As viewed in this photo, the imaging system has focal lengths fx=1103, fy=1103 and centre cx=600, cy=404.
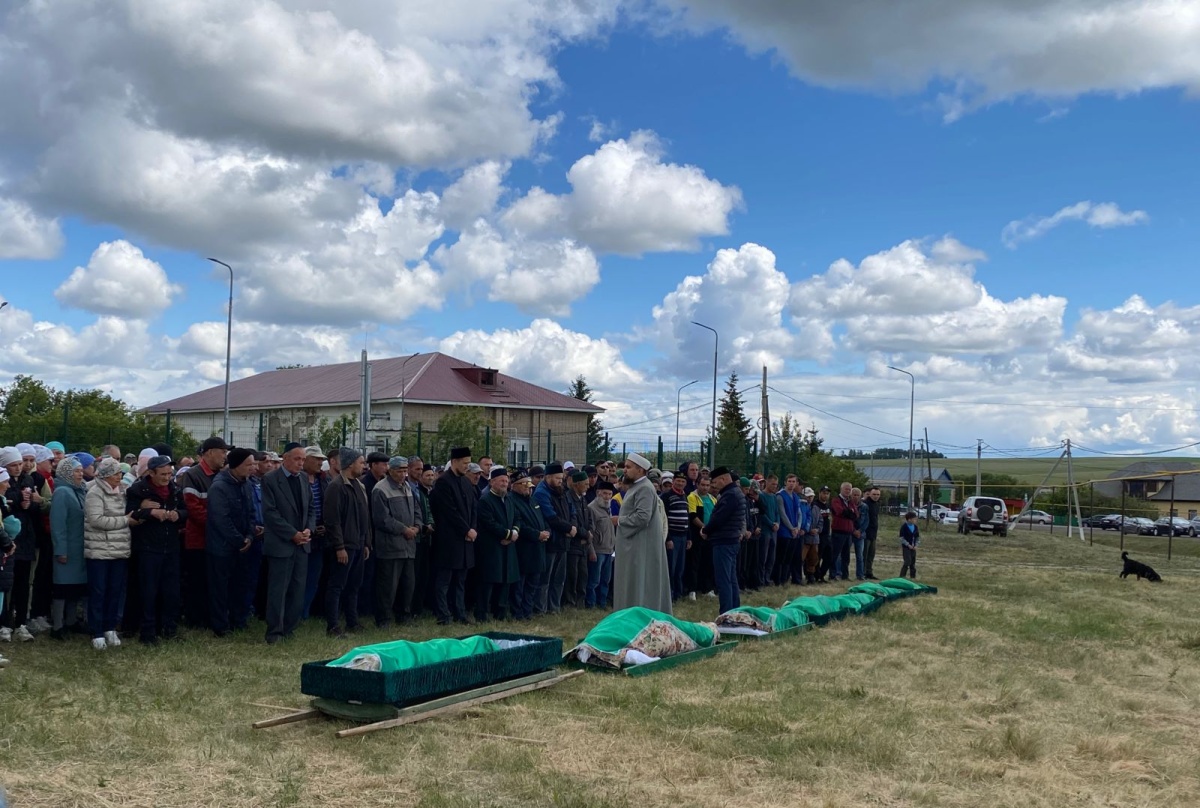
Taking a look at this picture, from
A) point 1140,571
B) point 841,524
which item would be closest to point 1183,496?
point 1140,571

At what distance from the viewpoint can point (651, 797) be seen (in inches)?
223

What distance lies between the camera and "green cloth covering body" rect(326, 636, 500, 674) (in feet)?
23.4

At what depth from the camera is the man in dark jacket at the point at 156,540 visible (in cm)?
934

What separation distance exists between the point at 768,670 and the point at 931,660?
6.51 ft

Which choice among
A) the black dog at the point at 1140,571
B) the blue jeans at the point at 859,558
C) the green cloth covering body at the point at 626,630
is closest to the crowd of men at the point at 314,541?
the green cloth covering body at the point at 626,630

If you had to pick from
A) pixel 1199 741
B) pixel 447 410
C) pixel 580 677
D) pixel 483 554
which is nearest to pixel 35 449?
pixel 483 554

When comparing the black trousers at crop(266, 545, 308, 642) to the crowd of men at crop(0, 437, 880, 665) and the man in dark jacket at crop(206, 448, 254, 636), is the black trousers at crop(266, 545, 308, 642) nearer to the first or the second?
the crowd of men at crop(0, 437, 880, 665)

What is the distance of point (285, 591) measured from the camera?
995cm

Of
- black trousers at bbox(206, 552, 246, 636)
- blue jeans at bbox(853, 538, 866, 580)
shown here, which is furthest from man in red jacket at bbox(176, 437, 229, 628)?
blue jeans at bbox(853, 538, 866, 580)

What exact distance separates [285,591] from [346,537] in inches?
30.5

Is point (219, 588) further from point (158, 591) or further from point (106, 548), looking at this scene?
point (106, 548)

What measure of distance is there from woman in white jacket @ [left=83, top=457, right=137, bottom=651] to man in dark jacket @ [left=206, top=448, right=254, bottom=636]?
73cm

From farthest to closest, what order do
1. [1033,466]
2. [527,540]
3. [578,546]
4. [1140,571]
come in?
[1033,466]
[1140,571]
[578,546]
[527,540]

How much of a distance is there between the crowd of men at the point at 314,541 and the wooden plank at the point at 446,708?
9.82 feet
